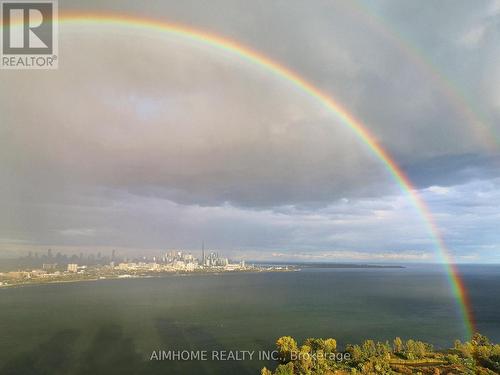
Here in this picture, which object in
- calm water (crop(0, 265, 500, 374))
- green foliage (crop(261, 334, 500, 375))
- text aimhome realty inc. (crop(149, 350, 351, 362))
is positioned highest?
green foliage (crop(261, 334, 500, 375))

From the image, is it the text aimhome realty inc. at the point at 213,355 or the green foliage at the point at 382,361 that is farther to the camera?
the text aimhome realty inc. at the point at 213,355

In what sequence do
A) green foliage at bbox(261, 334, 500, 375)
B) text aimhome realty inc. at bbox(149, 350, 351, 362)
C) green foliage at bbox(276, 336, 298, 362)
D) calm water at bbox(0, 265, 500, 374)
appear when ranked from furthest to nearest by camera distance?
1. text aimhome realty inc. at bbox(149, 350, 351, 362)
2. calm water at bbox(0, 265, 500, 374)
3. green foliage at bbox(276, 336, 298, 362)
4. green foliage at bbox(261, 334, 500, 375)

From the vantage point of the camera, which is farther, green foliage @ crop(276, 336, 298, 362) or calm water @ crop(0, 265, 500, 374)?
calm water @ crop(0, 265, 500, 374)

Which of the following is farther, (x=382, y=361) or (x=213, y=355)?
(x=213, y=355)

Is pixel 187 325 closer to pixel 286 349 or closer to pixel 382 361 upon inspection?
pixel 286 349

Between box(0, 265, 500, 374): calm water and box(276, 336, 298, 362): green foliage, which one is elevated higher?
box(276, 336, 298, 362): green foliage

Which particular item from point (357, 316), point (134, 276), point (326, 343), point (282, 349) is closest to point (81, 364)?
point (282, 349)

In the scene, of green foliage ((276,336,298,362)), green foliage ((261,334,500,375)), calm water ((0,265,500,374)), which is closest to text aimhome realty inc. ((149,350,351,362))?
calm water ((0,265,500,374))

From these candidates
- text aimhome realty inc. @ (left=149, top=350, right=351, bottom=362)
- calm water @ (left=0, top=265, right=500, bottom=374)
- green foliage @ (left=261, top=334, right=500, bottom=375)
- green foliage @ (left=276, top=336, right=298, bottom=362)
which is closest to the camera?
green foliage @ (left=261, top=334, right=500, bottom=375)

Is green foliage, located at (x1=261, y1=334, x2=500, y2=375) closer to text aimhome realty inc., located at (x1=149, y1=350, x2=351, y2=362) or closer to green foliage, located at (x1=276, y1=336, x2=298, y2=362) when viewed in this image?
green foliage, located at (x1=276, y1=336, x2=298, y2=362)

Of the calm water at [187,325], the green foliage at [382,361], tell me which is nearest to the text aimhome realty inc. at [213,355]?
the calm water at [187,325]

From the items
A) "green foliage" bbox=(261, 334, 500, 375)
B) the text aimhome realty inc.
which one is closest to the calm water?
the text aimhome realty inc.

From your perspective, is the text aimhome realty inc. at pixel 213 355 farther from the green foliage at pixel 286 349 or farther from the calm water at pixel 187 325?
the green foliage at pixel 286 349

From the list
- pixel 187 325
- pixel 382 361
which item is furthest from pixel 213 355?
pixel 382 361
